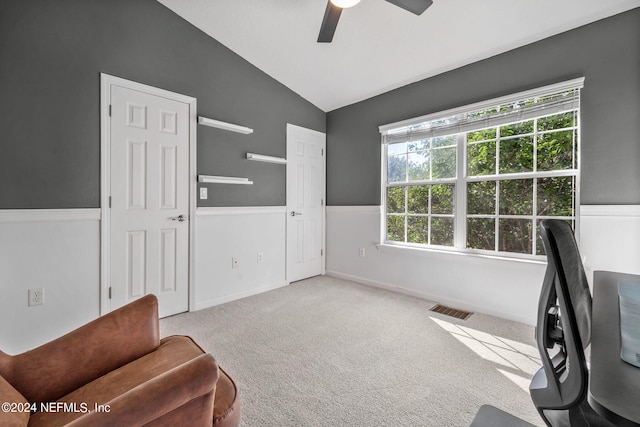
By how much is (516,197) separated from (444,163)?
2.59ft

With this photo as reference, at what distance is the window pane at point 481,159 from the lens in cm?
284

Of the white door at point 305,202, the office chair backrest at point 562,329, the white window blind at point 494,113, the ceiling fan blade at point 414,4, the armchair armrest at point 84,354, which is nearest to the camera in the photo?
the office chair backrest at point 562,329

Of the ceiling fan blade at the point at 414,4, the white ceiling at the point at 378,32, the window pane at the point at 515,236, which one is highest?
the white ceiling at the point at 378,32

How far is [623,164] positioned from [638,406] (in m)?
2.47

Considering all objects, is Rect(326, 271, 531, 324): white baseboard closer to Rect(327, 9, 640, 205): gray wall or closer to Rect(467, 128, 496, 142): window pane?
Rect(327, 9, 640, 205): gray wall

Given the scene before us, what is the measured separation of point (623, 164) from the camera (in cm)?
213

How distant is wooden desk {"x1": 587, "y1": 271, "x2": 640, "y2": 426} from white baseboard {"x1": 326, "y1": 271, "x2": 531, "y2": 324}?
189 cm

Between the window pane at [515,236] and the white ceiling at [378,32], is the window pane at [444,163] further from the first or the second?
the white ceiling at [378,32]

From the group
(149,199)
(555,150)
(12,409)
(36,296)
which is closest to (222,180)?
(149,199)

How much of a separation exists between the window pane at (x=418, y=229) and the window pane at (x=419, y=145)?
827 millimetres

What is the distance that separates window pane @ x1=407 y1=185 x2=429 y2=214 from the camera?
131 inches

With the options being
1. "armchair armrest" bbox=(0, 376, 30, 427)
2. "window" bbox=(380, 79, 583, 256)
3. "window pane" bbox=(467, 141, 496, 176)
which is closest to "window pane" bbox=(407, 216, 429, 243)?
"window" bbox=(380, 79, 583, 256)

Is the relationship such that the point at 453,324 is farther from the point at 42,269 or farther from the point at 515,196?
the point at 42,269

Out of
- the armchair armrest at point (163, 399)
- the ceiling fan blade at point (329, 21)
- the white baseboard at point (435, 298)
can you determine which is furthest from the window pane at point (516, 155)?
the armchair armrest at point (163, 399)
